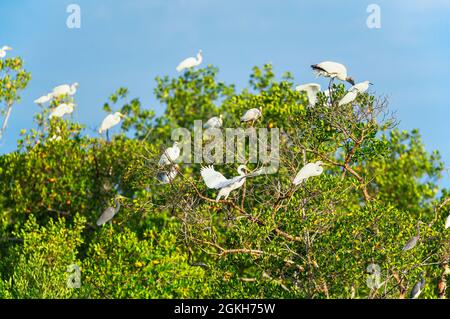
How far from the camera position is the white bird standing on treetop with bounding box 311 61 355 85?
56.1ft

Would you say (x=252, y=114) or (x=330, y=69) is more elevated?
(x=330, y=69)

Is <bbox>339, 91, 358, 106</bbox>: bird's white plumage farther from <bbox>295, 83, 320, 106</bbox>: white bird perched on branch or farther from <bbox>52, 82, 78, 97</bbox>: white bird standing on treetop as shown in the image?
<bbox>52, 82, 78, 97</bbox>: white bird standing on treetop

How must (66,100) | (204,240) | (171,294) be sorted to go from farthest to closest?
(66,100), (171,294), (204,240)

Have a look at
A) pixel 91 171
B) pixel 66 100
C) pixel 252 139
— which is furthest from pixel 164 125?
pixel 252 139

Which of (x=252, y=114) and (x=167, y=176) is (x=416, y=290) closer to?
(x=252, y=114)

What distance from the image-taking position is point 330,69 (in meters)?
17.1

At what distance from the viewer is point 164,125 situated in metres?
29.8

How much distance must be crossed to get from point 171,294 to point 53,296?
2202mm

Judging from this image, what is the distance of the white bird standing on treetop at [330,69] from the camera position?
17094 mm

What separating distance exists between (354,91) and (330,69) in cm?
76

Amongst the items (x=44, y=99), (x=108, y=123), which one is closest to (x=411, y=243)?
(x=108, y=123)

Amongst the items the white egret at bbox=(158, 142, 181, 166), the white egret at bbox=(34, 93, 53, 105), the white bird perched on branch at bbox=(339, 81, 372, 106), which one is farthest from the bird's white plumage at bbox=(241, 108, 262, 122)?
the white egret at bbox=(34, 93, 53, 105)
